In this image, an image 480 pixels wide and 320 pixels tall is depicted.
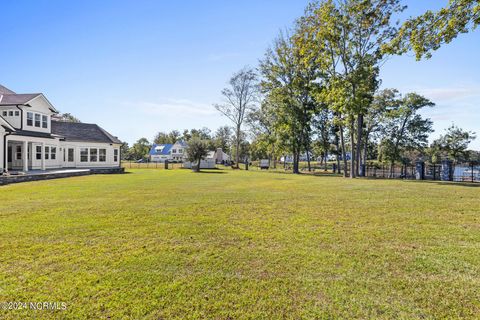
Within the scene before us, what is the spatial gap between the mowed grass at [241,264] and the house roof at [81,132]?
22.0m

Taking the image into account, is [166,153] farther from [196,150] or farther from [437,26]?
[437,26]

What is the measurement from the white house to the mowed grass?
51.4ft

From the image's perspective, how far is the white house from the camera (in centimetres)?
1859

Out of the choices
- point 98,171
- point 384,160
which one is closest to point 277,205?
point 98,171

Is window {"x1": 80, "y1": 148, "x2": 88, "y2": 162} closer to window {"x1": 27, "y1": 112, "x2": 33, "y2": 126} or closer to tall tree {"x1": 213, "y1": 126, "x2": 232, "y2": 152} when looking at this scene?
window {"x1": 27, "y1": 112, "x2": 33, "y2": 126}

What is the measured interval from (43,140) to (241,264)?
22.7 meters

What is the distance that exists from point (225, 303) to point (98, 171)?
23711mm

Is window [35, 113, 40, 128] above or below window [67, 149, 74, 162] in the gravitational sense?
above

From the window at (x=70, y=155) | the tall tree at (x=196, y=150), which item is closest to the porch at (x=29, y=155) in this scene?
the window at (x=70, y=155)

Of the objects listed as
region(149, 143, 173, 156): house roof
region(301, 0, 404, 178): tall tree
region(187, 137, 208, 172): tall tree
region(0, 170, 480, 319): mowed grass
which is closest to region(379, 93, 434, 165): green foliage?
region(301, 0, 404, 178): tall tree

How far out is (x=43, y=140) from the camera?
20312 mm

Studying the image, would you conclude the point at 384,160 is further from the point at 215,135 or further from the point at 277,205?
the point at 215,135

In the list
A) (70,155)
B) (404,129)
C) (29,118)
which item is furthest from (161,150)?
(404,129)

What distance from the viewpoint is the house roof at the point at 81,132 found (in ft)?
83.4
